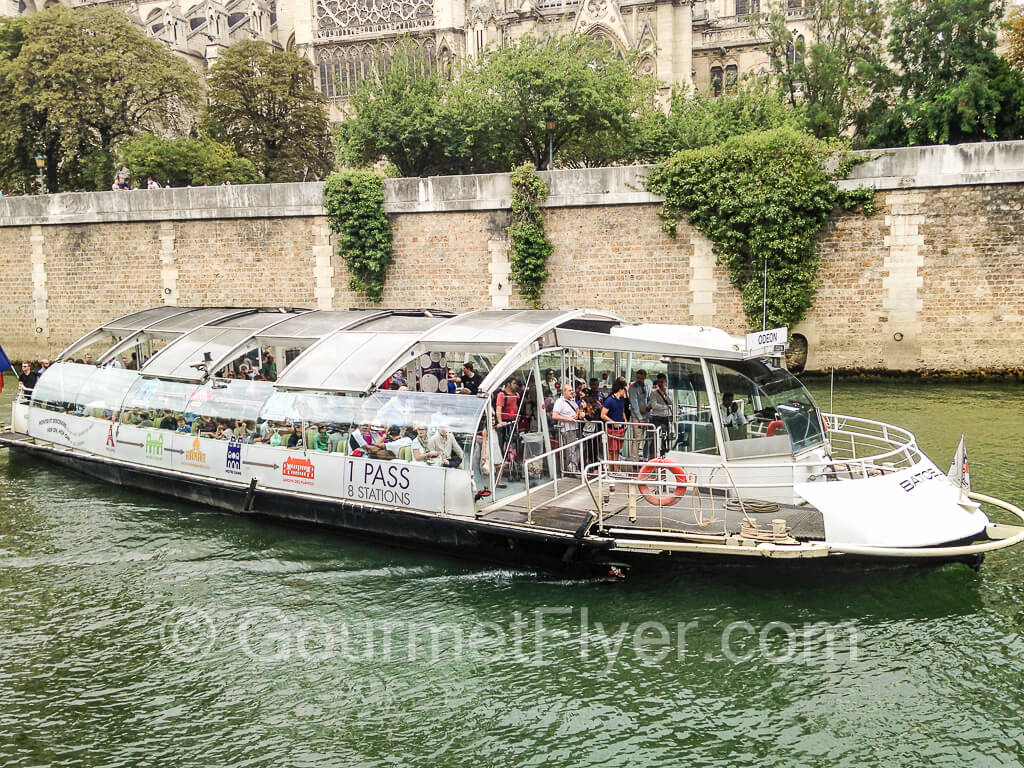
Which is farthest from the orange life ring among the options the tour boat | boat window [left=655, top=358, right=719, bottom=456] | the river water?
the river water

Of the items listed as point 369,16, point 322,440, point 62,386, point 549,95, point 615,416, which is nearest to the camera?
point 615,416

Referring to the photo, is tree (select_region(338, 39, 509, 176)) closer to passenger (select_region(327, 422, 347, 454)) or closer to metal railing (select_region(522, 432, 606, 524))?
passenger (select_region(327, 422, 347, 454))

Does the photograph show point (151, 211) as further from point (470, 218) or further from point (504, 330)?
point (504, 330)

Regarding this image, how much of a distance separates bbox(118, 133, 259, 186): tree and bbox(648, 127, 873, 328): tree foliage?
18.3 metres

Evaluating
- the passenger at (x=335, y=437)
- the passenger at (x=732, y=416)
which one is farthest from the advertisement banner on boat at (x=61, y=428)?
the passenger at (x=732, y=416)

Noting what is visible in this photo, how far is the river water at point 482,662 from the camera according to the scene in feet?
23.3

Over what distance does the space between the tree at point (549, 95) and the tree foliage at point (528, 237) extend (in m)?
3.71

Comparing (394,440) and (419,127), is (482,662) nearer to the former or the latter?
(394,440)

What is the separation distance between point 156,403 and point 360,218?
11954 mm

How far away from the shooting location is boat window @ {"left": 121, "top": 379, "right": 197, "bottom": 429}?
1358cm

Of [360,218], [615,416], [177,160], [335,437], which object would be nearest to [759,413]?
[615,416]

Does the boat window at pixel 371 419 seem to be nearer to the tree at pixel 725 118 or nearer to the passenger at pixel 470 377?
the passenger at pixel 470 377

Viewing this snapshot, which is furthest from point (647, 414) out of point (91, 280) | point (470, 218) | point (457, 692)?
point (91, 280)

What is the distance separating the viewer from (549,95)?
1084 inches
